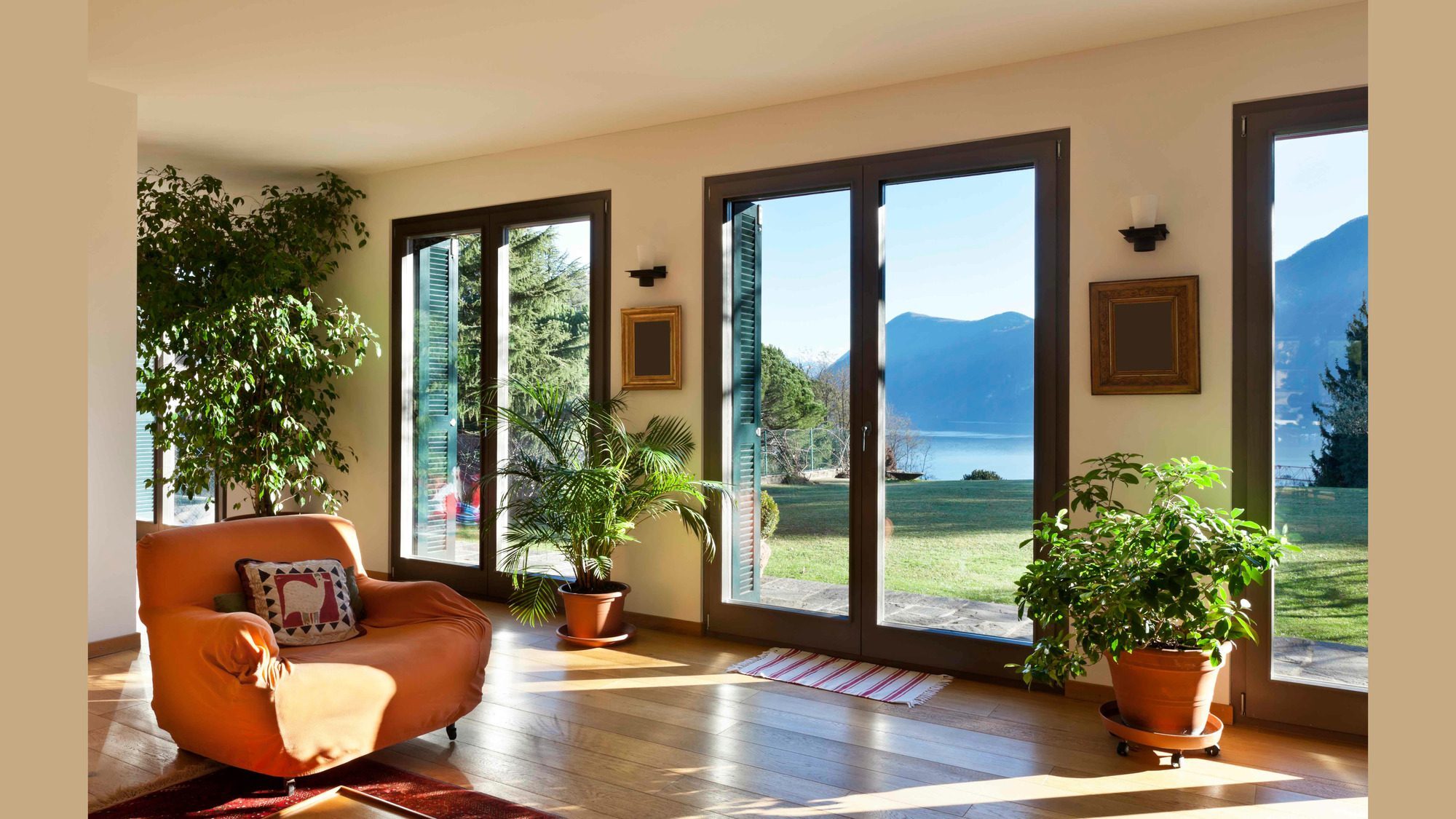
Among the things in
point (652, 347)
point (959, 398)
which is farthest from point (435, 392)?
point (959, 398)

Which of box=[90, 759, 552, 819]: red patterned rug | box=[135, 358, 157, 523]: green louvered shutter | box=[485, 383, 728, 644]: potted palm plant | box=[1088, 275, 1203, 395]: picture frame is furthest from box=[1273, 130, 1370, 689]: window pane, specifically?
box=[135, 358, 157, 523]: green louvered shutter

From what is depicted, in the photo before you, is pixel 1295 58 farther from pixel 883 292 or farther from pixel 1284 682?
pixel 1284 682

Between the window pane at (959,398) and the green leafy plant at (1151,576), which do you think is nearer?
the green leafy plant at (1151,576)

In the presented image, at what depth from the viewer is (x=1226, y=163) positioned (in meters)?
3.45

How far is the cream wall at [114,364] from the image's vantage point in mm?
4195

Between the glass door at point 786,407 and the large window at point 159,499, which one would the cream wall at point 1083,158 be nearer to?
the glass door at point 786,407

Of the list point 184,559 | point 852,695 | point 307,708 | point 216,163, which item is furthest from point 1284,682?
point 216,163

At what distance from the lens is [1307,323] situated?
11.2ft

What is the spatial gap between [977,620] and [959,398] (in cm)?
93

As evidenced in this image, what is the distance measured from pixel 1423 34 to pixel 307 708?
9.50 feet

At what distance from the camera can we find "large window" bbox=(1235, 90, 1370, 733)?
3332mm

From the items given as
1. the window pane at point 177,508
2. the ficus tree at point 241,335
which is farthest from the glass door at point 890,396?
the window pane at point 177,508

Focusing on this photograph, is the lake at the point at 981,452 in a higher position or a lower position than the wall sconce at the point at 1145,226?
lower

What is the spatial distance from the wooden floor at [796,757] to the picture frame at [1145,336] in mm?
1221
